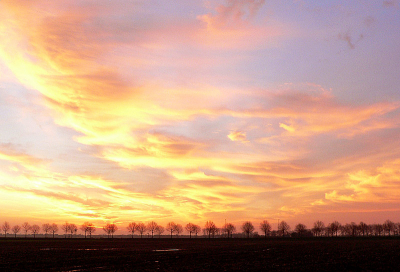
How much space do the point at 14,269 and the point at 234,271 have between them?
86.0 feet

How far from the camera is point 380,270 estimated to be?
38.8 meters

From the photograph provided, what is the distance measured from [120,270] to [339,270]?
25.1 meters

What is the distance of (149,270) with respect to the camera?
131 feet

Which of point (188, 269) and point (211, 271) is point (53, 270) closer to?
point (188, 269)

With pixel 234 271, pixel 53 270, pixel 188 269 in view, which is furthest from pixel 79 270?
pixel 234 271

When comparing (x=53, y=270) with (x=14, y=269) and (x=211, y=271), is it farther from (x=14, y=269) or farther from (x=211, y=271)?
(x=211, y=271)

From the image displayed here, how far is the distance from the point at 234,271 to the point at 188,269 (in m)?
5.79

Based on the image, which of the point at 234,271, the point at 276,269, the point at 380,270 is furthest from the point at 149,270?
the point at 380,270

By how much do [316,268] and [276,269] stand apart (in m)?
5.01

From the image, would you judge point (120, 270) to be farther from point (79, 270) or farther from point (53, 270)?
point (53, 270)

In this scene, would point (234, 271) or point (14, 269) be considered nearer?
point (234, 271)

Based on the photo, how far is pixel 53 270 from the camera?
4019 cm

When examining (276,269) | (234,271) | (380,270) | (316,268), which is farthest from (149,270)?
(380,270)

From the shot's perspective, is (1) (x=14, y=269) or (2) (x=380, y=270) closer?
(2) (x=380, y=270)
